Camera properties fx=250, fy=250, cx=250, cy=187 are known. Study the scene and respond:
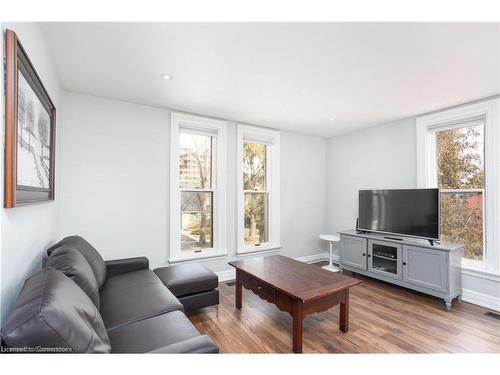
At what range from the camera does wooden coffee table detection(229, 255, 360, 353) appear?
6.56 feet

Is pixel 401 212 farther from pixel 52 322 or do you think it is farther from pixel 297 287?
pixel 52 322

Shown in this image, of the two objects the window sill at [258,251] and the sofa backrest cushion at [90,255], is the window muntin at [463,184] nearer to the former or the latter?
the window sill at [258,251]

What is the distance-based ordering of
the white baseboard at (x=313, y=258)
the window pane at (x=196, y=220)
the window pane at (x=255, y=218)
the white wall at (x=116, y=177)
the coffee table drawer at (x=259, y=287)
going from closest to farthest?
1. the coffee table drawer at (x=259, y=287)
2. the white wall at (x=116, y=177)
3. the window pane at (x=196, y=220)
4. the window pane at (x=255, y=218)
5. the white baseboard at (x=313, y=258)

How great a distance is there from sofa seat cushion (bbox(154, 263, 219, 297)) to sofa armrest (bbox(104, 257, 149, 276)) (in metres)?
0.19

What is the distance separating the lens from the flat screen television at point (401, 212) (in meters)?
3.10

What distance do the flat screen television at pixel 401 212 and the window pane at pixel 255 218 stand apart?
1.54 m

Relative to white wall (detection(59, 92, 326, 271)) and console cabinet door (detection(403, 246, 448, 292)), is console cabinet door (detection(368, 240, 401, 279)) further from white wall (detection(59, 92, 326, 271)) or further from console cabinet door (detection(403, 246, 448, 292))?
white wall (detection(59, 92, 326, 271))

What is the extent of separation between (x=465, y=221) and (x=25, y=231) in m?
4.37

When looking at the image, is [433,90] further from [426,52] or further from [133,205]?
[133,205]

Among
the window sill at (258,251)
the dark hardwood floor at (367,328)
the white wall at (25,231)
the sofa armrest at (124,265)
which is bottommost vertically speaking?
the dark hardwood floor at (367,328)

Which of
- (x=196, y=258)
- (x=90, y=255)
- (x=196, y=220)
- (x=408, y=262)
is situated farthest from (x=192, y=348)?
(x=408, y=262)

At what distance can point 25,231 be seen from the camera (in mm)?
1448

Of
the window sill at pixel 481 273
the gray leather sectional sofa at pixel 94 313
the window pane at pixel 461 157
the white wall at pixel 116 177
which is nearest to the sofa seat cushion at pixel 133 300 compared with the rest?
the gray leather sectional sofa at pixel 94 313

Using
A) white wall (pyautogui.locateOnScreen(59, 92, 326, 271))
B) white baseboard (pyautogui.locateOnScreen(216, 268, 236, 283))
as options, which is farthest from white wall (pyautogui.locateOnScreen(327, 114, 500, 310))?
white wall (pyautogui.locateOnScreen(59, 92, 326, 271))
